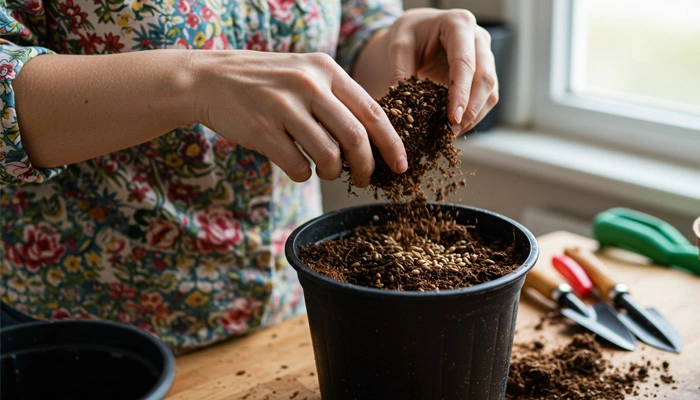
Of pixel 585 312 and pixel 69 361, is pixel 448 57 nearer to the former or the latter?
pixel 585 312

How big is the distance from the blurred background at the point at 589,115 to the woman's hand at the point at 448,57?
60 cm

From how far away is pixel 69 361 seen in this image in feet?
2.67

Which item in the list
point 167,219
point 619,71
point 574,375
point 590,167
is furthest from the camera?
point 619,71

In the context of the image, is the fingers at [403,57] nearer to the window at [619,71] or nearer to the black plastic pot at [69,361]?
the black plastic pot at [69,361]

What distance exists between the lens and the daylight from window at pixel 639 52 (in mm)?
1766

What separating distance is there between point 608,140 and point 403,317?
1.35 meters

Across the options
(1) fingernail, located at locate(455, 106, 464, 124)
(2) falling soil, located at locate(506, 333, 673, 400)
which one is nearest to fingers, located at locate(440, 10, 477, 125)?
(1) fingernail, located at locate(455, 106, 464, 124)

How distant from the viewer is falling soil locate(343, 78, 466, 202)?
0.85 m

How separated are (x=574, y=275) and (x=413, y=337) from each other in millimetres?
553

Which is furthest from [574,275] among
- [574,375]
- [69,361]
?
[69,361]

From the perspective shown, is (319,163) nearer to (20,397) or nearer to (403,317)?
(403,317)

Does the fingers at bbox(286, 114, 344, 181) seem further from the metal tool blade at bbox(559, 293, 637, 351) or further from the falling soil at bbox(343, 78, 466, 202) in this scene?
the metal tool blade at bbox(559, 293, 637, 351)

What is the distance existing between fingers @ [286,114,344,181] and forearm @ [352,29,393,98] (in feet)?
1.21

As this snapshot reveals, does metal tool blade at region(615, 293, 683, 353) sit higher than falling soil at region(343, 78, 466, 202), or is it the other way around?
falling soil at region(343, 78, 466, 202)
